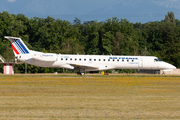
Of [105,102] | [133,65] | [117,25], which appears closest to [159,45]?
[117,25]

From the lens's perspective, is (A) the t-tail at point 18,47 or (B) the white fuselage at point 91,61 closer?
(B) the white fuselage at point 91,61

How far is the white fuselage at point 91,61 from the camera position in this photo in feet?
143

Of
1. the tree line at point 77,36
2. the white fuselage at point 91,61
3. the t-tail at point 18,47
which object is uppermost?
the tree line at point 77,36

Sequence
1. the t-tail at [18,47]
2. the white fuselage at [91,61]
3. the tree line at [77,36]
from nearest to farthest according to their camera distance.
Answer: the white fuselage at [91,61]
the t-tail at [18,47]
the tree line at [77,36]

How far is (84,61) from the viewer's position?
143 feet

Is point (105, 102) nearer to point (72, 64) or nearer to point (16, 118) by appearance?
point (16, 118)

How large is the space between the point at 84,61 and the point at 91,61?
1.07m

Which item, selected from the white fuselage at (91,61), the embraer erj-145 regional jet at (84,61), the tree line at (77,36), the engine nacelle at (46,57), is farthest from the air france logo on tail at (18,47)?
the tree line at (77,36)

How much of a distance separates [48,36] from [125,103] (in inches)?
2925

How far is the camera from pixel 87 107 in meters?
13.5

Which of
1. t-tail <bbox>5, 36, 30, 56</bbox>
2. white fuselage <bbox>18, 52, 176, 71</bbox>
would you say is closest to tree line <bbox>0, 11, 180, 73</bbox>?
white fuselage <bbox>18, 52, 176, 71</bbox>

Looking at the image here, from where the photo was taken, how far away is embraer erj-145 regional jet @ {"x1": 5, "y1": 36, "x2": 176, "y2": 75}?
144 feet

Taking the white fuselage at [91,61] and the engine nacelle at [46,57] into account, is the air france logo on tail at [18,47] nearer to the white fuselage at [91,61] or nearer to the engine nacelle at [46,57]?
the white fuselage at [91,61]

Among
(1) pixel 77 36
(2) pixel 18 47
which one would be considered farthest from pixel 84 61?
(1) pixel 77 36
